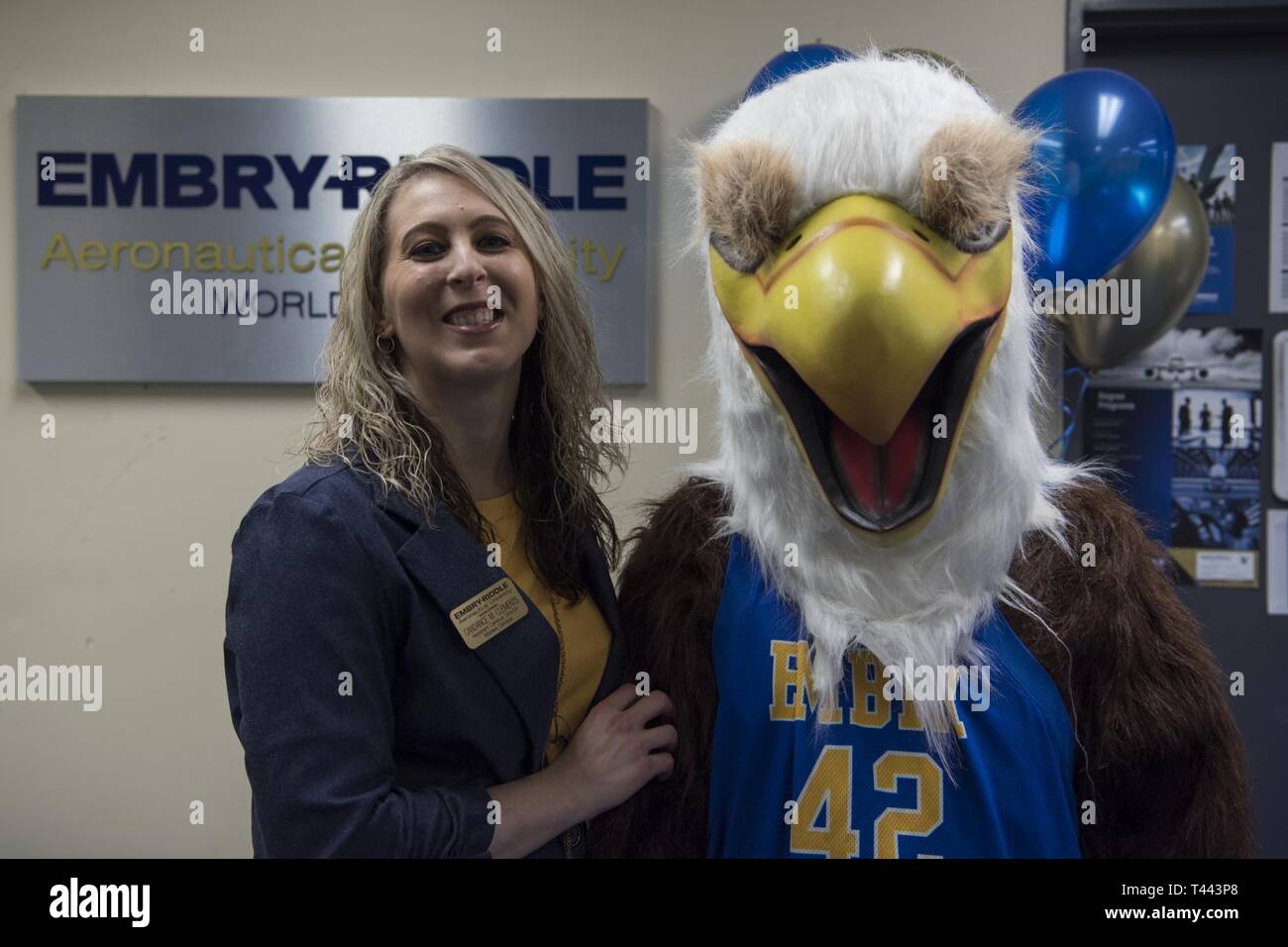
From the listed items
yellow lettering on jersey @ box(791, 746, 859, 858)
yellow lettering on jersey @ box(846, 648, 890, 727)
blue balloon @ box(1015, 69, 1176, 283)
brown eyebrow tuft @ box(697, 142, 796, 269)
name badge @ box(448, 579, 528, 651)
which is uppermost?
blue balloon @ box(1015, 69, 1176, 283)

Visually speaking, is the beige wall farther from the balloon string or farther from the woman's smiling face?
the woman's smiling face

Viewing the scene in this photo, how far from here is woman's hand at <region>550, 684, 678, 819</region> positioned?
983mm

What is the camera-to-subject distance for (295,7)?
6.73 feet

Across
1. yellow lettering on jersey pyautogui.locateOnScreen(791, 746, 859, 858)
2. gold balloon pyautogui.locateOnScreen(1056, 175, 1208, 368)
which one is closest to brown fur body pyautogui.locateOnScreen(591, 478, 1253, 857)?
yellow lettering on jersey pyautogui.locateOnScreen(791, 746, 859, 858)

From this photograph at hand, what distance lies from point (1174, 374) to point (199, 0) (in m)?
Answer: 2.19

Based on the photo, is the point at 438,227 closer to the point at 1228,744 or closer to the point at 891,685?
the point at 891,685

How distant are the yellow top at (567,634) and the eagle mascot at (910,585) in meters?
0.07

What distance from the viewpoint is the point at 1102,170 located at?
155 centimetres

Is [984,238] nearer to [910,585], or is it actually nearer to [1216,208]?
[910,585]

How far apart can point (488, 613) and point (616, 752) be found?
0.19 metres

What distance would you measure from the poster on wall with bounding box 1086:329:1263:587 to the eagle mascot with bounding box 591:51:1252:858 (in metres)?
1.22

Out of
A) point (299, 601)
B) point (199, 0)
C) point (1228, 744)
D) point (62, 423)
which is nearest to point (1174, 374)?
point (1228, 744)

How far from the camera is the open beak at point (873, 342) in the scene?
83 cm

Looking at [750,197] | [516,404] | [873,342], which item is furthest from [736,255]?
[516,404]
